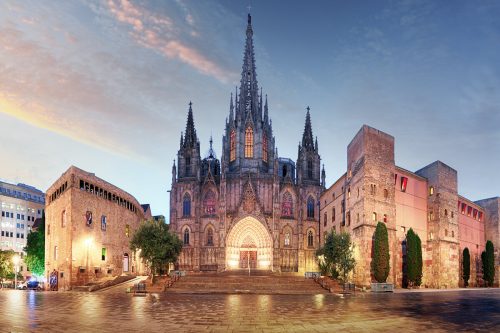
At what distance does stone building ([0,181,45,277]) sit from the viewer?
111 meters

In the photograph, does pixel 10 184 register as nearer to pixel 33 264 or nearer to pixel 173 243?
pixel 33 264

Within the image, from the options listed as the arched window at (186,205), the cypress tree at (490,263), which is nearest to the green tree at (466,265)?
the cypress tree at (490,263)

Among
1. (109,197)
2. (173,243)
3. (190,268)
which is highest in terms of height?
(109,197)

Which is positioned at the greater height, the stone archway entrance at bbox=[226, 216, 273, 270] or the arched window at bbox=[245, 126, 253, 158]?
the arched window at bbox=[245, 126, 253, 158]

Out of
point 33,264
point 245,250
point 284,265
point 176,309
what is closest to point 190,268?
point 245,250

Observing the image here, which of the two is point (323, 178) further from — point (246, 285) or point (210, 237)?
point (246, 285)

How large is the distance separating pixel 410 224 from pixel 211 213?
1216 inches

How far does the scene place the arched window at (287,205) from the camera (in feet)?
240

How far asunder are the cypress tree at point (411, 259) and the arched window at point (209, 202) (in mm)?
31971

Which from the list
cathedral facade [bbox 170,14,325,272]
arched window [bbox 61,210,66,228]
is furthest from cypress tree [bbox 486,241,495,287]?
arched window [bbox 61,210,66,228]

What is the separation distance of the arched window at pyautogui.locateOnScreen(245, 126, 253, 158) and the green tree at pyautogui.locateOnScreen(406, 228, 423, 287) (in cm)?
3214

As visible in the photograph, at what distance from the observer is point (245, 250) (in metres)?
71.8

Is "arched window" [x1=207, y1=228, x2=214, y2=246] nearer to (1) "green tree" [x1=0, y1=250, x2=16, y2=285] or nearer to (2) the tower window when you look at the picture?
(2) the tower window

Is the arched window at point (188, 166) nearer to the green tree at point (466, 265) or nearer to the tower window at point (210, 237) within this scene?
the tower window at point (210, 237)
